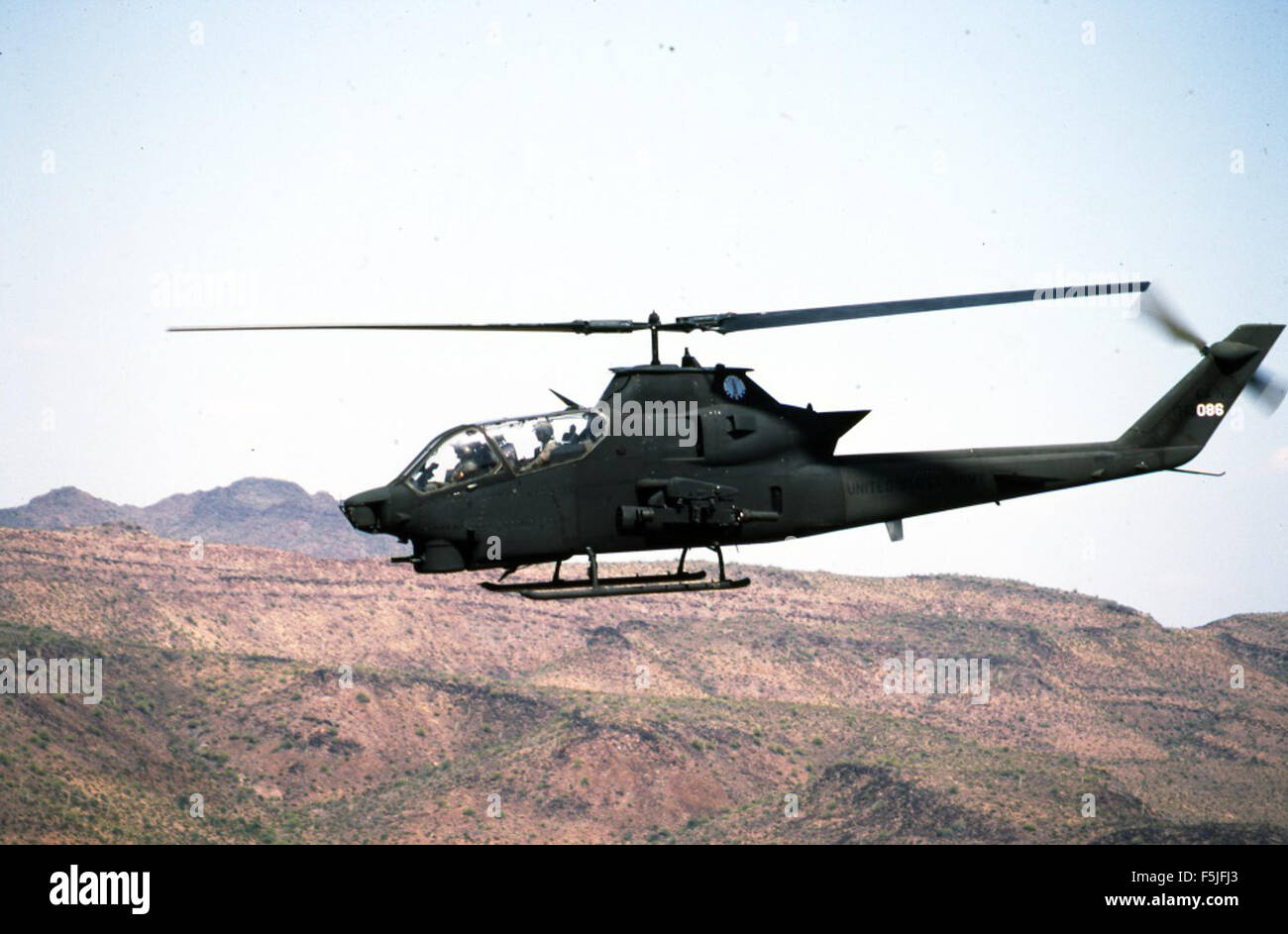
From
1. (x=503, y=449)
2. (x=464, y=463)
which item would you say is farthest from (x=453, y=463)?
(x=503, y=449)

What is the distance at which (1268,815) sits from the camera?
356 feet

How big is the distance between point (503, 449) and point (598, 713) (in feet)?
291

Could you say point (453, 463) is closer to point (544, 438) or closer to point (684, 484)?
point (544, 438)

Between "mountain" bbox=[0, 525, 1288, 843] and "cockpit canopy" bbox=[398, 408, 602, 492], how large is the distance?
2473 inches

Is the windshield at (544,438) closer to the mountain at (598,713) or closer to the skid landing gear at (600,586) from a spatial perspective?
the skid landing gear at (600,586)

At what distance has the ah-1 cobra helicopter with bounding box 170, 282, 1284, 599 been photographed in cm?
2664

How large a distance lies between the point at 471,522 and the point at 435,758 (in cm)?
8900

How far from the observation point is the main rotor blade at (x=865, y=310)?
25266mm

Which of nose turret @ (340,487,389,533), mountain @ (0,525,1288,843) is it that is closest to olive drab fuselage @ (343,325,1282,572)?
nose turret @ (340,487,389,533)

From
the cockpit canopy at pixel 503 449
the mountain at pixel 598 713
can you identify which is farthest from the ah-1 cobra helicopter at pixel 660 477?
the mountain at pixel 598 713

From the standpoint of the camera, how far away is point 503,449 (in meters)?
27.2

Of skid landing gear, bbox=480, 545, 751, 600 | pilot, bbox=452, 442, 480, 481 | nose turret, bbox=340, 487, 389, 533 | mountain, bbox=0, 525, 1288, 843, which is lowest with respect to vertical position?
mountain, bbox=0, 525, 1288, 843

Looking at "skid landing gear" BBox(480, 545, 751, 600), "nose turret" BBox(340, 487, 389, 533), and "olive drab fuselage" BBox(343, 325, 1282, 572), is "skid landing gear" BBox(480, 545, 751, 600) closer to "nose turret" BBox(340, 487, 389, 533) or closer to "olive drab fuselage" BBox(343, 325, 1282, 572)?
"olive drab fuselage" BBox(343, 325, 1282, 572)
